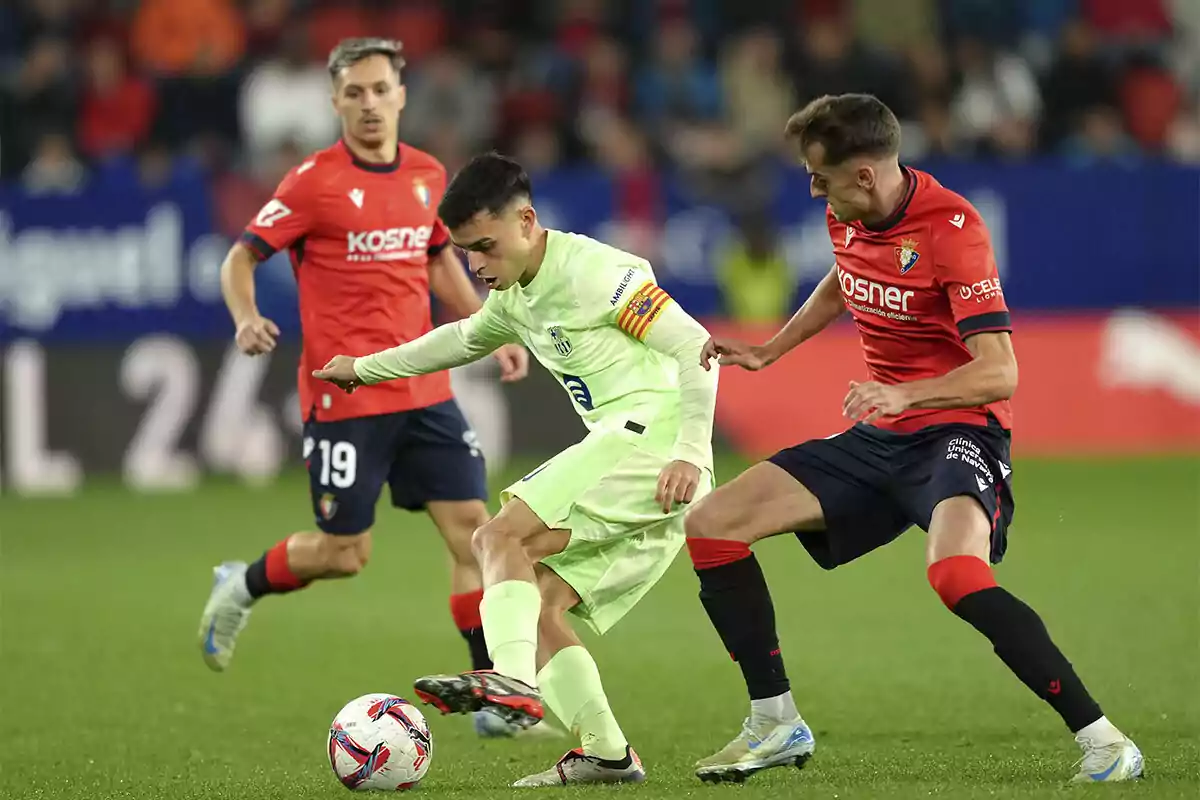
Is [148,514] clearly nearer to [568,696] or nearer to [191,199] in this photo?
[191,199]

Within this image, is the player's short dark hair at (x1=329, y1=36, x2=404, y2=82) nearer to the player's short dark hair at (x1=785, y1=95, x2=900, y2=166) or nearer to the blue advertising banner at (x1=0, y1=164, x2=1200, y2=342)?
the player's short dark hair at (x1=785, y1=95, x2=900, y2=166)

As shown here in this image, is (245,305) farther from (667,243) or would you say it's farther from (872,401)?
(667,243)

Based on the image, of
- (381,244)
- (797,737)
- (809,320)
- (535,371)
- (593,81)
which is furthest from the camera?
(593,81)

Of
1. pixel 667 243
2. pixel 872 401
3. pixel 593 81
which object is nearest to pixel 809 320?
pixel 872 401

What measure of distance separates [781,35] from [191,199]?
588cm

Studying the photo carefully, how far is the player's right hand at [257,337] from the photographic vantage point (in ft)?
23.1

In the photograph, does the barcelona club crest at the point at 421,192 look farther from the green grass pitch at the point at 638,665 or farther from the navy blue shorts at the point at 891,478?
the navy blue shorts at the point at 891,478

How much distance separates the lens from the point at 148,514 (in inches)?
535

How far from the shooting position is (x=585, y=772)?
5.78 m

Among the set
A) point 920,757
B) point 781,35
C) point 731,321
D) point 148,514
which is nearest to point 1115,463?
point 731,321

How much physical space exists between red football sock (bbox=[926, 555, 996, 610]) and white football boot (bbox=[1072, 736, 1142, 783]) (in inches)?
20.2

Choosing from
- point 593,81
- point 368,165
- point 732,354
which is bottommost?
point 732,354

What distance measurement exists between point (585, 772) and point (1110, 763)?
1497 millimetres

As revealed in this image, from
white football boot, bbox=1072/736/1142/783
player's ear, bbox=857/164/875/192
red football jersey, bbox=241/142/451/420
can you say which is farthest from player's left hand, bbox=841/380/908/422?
red football jersey, bbox=241/142/451/420
